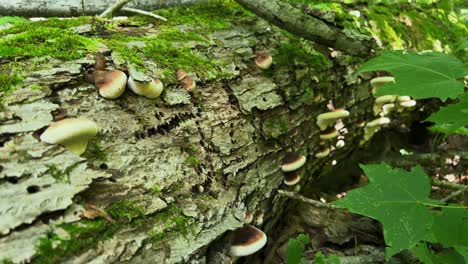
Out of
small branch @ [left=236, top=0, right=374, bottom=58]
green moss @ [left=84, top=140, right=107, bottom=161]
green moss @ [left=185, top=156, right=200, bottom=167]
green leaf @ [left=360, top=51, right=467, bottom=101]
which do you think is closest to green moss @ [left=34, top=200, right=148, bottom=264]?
green moss @ [left=84, top=140, right=107, bottom=161]

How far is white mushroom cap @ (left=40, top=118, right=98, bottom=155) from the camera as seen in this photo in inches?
82.4

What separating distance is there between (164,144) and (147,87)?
409mm

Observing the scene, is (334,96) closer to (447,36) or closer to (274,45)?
(274,45)

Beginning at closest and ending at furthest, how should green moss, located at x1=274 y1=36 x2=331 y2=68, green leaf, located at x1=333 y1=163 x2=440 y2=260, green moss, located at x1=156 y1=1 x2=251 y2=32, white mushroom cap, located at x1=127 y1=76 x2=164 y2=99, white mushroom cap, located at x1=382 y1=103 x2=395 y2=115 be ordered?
green leaf, located at x1=333 y1=163 x2=440 y2=260 < white mushroom cap, located at x1=127 y1=76 x2=164 y2=99 < green moss, located at x1=156 y1=1 x2=251 y2=32 < green moss, located at x1=274 y1=36 x2=331 y2=68 < white mushroom cap, located at x1=382 y1=103 x2=395 y2=115

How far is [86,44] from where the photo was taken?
283cm

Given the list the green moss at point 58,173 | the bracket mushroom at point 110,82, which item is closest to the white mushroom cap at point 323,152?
the bracket mushroom at point 110,82

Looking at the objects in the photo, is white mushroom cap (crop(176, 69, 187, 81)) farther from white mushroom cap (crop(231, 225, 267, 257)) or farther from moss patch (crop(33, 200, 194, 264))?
white mushroom cap (crop(231, 225, 267, 257))

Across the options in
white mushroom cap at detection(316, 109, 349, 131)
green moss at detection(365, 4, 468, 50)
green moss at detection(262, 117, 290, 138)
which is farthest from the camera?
green moss at detection(365, 4, 468, 50)

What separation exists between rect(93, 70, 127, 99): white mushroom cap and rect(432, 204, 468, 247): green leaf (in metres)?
2.25

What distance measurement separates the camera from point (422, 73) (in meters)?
2.61

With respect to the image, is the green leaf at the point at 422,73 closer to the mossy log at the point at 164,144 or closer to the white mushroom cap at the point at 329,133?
the mossy log at the point at 164,144

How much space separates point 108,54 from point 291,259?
6.76ft

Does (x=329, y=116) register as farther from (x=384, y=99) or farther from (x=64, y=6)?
(x=64, y=6)

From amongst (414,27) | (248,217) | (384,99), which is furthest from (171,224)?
(414,27)
